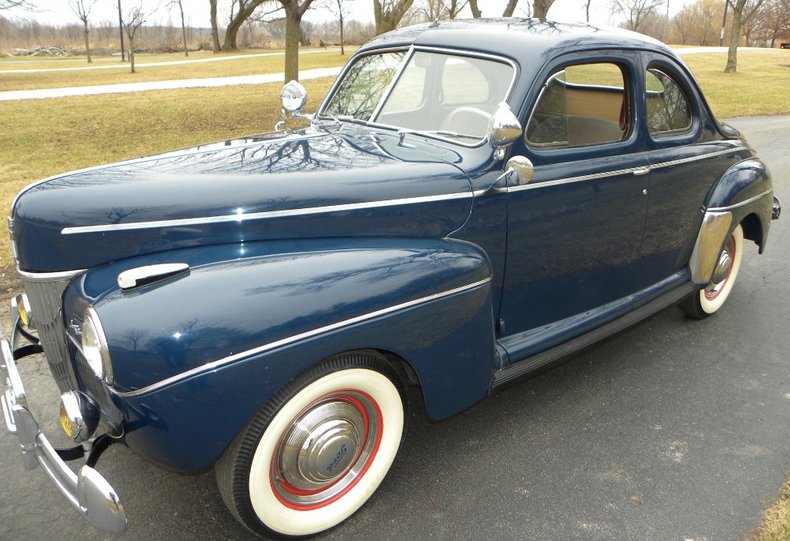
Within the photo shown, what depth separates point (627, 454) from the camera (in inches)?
106

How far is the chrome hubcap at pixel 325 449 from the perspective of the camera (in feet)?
6.72

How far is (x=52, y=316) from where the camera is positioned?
2.11 meters

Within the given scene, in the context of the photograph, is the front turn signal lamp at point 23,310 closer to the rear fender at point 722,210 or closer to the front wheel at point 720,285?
the rear fender at point 722,210

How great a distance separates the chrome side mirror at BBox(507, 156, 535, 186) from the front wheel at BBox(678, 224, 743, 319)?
1.97 meters

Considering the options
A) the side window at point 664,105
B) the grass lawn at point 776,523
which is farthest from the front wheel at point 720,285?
the grass lawn at point 776,523

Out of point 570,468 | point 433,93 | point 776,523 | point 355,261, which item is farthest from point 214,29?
point 776,523

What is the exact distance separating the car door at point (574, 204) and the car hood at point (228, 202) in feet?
1.33

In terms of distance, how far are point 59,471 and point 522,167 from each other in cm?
193

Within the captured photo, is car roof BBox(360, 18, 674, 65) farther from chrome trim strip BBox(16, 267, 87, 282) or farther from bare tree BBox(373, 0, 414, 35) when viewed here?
bare tree BBox(373, 0, 414, 35)

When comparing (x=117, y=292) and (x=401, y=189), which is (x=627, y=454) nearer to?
(x=401, y=189)

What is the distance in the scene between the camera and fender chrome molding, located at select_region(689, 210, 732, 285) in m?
3.55

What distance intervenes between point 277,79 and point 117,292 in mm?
19426

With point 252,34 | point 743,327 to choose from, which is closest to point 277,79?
point 743,327

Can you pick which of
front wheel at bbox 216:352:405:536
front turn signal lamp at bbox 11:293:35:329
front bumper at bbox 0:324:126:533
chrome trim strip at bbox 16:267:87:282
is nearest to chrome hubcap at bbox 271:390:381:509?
front wheel at bbox 216:352:405:536
